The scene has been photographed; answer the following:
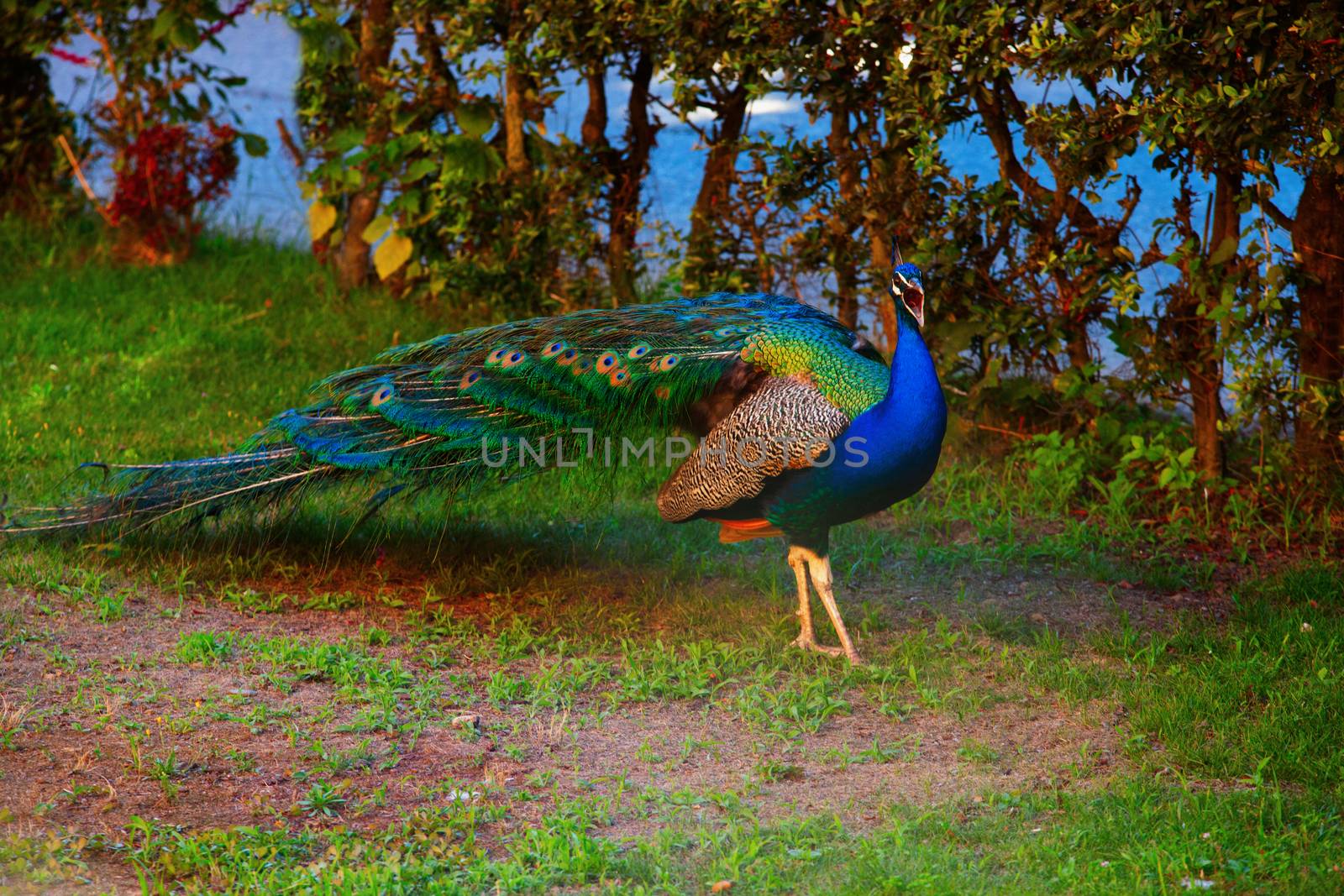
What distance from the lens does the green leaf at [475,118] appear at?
732cm

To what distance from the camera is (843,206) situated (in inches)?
245

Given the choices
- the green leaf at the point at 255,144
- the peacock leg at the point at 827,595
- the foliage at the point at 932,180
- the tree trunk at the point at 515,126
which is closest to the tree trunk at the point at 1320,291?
the foliage at the point at 932,180

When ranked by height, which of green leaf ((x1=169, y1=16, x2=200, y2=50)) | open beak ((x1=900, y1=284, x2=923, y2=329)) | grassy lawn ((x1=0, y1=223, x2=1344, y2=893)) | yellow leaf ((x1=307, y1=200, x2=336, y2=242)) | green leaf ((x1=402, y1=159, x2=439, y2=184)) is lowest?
grassy lawn ((x1=0, y1=223, x2=1344, y2=893))

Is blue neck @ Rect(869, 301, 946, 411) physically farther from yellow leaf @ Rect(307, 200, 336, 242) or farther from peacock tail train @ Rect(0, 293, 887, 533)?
yellow leaf @ Rect(307, 200, 336, 242)

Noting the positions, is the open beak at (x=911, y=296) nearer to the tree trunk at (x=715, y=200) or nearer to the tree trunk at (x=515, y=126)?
the tree trunk at (x=715, y=200)

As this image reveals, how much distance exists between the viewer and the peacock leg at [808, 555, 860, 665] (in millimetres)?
4586

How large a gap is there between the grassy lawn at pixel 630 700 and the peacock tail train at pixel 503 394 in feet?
0.66

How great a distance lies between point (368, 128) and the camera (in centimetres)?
760

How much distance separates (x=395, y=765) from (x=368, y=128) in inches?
183

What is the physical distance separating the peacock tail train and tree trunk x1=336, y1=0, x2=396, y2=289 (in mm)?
2905

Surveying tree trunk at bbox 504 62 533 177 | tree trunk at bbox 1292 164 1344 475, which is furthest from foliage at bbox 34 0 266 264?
tree trunk at bbox 1292 164 1344 475

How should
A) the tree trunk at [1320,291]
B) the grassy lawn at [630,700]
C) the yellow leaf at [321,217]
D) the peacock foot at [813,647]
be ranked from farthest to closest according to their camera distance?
the yellow leaf at [321,217] → the tree trunk at [1320,291] → the peacock foot at [813,647] → the grassy lawn at [630,700]

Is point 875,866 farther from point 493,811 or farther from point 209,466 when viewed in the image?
point 209,466

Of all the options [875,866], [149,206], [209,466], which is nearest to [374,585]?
[209,466]
